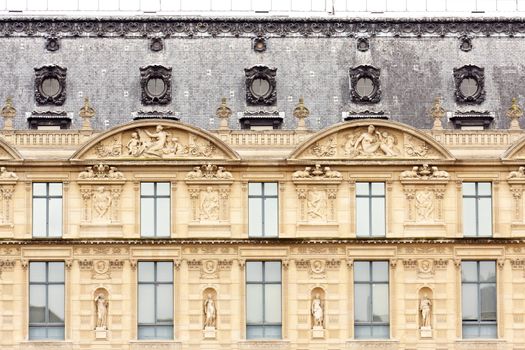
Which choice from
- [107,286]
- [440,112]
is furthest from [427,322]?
[107,286]

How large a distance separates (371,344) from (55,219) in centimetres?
1463

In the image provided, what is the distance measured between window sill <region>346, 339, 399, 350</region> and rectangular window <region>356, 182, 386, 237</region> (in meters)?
4.60

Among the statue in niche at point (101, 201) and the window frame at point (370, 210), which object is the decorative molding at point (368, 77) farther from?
the statue in niche at point (101, 201)

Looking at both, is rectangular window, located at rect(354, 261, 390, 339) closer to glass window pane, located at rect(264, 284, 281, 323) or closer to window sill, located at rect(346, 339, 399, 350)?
window sill, located at rect(346, 339, 399, 350)

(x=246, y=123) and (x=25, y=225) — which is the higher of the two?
(x=246, y=123)

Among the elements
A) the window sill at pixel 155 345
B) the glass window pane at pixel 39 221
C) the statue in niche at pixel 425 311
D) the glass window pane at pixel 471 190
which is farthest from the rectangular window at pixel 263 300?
the glass window pane at pixel 39 221

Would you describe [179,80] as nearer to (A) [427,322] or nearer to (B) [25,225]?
(B) [25,225]

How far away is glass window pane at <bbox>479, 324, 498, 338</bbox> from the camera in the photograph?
240 feet

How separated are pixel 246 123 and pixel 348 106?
470 cm

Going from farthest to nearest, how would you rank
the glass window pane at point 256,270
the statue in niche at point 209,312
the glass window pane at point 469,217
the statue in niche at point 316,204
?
the glass window pane at point 469,217 < the statue in niche at point 316,204 < the glass window pane at point 256,270 < the statue in niche at point 209,312

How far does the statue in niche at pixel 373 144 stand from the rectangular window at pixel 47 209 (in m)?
12.7

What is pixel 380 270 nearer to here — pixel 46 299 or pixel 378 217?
pixel 378 217

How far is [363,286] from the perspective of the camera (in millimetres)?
73375

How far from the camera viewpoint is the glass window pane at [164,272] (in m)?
73.1
